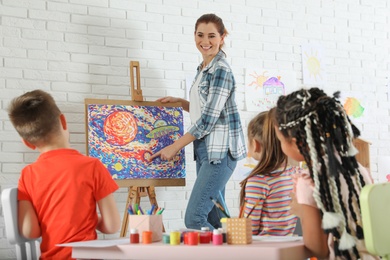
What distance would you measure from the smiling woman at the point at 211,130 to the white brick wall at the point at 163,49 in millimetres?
770

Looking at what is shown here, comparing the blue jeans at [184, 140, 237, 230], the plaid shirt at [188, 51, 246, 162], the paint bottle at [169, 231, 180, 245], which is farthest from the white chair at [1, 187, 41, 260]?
the plaid shirt at [188, 51, 246, 162]

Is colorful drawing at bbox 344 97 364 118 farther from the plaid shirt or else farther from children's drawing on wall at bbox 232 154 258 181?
the plaid shirt

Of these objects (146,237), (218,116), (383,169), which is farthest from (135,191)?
(383,169)

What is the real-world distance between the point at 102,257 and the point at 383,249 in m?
0.79

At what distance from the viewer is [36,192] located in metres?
2.15

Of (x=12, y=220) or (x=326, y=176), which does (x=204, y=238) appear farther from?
(x=12, y=220)

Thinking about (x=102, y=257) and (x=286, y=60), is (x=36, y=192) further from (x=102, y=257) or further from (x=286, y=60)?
(x=286, y=60)

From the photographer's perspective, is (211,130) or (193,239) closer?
(193,239)

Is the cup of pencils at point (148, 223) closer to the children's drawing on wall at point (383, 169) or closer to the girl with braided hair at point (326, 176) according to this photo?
the girl with braided hair at point (326, 176)

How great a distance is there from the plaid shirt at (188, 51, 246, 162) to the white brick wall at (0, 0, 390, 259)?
88cm

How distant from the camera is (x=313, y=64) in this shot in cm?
499

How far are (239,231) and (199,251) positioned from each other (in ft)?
0.48

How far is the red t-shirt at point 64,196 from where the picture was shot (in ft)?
6.93

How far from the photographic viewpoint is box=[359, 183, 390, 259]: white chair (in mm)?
1537
